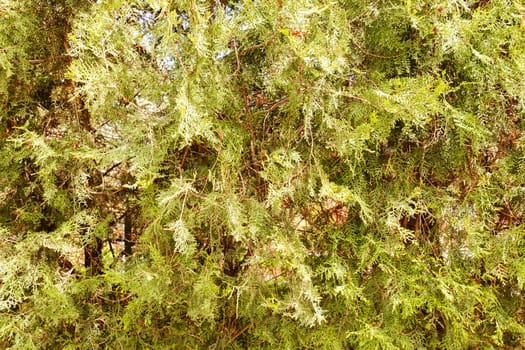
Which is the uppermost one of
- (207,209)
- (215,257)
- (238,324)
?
(207,209)

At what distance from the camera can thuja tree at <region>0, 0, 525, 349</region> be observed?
2.18 m

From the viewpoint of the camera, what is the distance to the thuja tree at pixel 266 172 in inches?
85.7

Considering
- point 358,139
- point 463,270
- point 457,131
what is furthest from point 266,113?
point 463,270

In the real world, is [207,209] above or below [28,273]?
above

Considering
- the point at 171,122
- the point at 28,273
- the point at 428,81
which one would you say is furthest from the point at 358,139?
the point at 28,273

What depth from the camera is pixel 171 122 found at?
2.35 meters

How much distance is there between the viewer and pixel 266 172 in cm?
224

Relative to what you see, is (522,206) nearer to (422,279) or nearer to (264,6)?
(422,279)

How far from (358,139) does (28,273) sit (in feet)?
6.87

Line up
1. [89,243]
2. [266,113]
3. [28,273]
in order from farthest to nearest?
[89,243] → [28,273] → [266,113]

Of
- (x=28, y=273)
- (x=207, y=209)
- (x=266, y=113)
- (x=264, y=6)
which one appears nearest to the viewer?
(x=264, y=6)

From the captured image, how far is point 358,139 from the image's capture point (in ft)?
7.16

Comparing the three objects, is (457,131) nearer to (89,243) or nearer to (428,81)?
(428,81)

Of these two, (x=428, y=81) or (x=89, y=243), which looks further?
(x=89, y=243)
